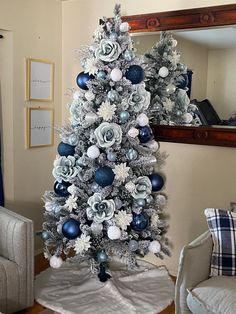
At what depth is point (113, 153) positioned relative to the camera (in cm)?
249

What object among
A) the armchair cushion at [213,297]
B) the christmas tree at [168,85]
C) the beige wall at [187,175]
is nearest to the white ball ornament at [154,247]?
the beige wall at [187,175]

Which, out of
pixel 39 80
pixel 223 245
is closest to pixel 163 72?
pixel 39 80

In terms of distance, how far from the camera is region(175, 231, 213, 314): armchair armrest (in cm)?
201

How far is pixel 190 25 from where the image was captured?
2.77 metres

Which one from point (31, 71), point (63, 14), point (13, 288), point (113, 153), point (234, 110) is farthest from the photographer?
point (63, 14)

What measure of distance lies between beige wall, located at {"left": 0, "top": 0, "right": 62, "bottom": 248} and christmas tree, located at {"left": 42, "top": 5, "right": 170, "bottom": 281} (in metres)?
0.68

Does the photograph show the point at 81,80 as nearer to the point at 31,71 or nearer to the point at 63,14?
the point at 31,71

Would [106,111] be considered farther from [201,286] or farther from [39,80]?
[201,286]

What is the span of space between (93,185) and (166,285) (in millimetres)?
1007

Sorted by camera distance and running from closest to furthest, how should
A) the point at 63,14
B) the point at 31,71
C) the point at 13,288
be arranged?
the point at 13,288, the point at 31,71, the point at 63,14

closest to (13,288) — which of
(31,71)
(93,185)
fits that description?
(93,185)

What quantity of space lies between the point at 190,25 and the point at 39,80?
1374 mm

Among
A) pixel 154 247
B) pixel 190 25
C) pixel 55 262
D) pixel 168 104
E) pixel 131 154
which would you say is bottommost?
pixel 55 262

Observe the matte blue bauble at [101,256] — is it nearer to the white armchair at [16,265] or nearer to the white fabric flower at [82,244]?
the white fabric flower at [82,244]
